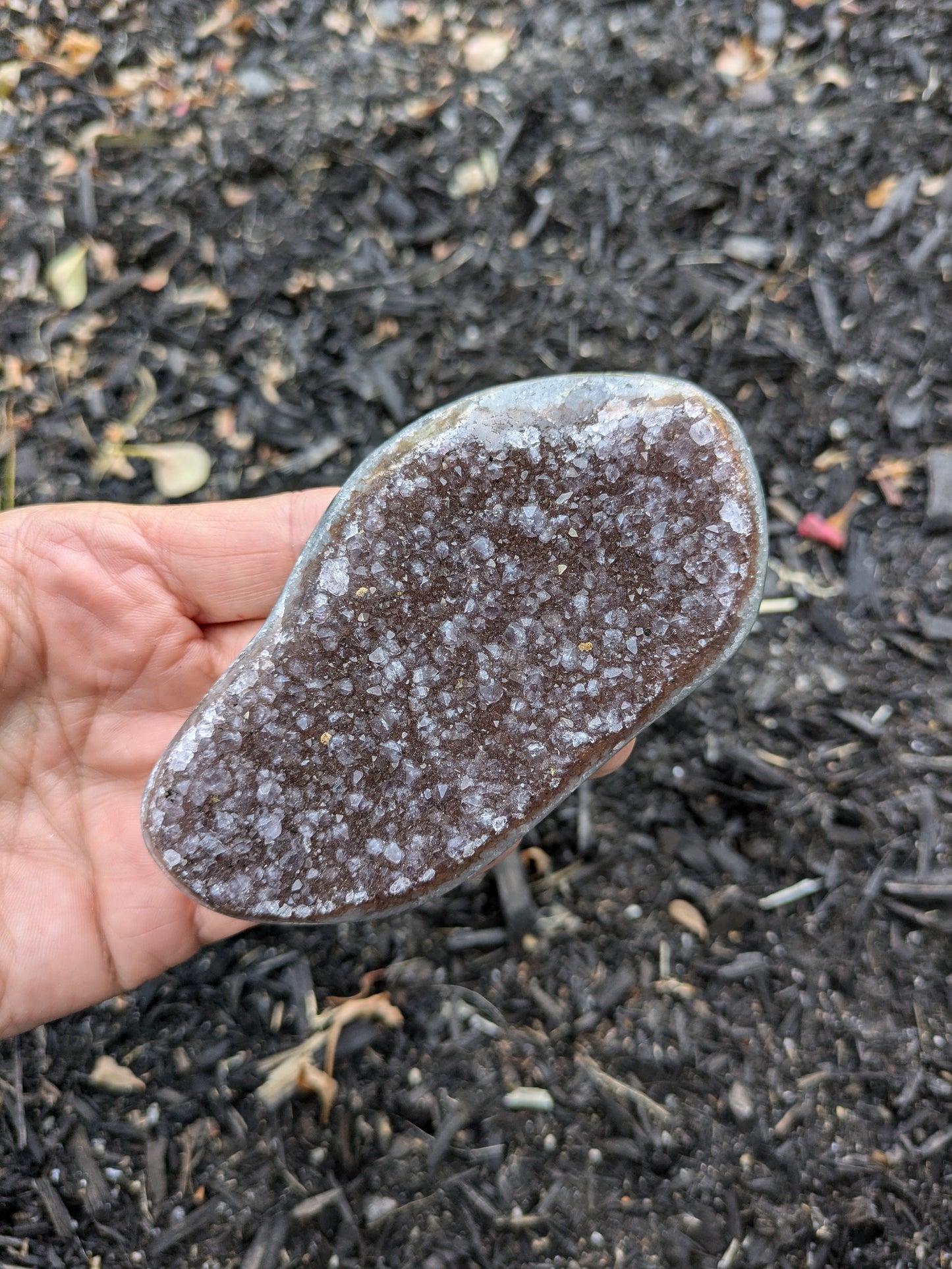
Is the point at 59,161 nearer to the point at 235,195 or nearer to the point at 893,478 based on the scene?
the point at 235,195

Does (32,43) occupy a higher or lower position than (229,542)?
higher

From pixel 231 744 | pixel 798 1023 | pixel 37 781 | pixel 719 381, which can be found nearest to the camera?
pixel 231 744

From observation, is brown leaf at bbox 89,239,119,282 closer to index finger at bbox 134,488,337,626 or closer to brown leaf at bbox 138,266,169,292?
brown leaf at bbox 138,266,169,292

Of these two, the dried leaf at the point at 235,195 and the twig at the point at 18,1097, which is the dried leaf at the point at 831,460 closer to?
the dried leaf at the point at 235,195

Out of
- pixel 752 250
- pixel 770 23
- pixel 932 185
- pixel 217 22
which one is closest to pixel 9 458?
pixel 217 22

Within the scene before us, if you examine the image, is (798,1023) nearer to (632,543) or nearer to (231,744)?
(632,543)

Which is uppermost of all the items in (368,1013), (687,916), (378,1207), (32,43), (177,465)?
(32,43)

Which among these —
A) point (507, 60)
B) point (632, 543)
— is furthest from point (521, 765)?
point (507, 60)

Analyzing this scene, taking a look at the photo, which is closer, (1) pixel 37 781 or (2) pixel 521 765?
(2) pixel 521 765
